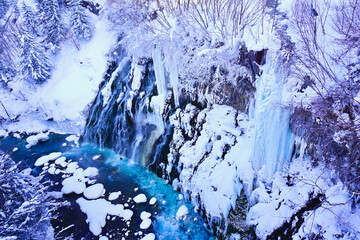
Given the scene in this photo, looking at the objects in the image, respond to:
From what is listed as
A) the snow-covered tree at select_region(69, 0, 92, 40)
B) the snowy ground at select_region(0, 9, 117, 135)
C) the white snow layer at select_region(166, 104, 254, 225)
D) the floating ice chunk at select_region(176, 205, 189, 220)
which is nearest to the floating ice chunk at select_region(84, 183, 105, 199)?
the white snow layer at select_region(166, 104, 254, 225)

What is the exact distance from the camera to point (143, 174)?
912 centimetres

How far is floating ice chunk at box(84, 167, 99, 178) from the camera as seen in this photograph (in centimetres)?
916

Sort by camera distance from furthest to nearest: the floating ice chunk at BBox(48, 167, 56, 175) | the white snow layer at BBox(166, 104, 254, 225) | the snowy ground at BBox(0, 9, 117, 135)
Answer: the snowy ground at BBox(0, 9, 117, 135)
the floating ice chunk at BBox(48, 167, 56, 175)
the white snow layer at BBox(166, 104, 254, 225)

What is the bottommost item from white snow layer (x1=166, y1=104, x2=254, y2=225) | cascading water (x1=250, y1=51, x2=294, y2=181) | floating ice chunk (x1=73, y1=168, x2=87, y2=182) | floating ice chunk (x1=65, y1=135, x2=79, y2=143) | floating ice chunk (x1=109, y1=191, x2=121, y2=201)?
floating ice chunk (x1=109, y1=191, x2=121, y2=201)

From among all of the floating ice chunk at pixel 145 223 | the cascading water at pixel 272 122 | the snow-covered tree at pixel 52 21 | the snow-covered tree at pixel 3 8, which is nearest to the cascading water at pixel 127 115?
the floating ice chunk at pixel 145 223

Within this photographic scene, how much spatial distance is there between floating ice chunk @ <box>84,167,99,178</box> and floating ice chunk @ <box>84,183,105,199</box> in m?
0.89

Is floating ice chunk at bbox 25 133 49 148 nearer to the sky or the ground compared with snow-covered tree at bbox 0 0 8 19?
nearer to the ground

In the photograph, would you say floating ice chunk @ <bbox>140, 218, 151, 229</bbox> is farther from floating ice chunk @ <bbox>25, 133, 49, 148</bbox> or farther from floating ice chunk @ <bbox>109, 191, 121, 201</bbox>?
floating ice chunk @ <bbox>25, 133, 49, 148</bbox>

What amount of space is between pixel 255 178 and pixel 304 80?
117 inches

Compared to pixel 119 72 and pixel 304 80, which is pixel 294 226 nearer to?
pixel 304 80

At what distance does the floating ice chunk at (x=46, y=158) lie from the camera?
10.2 meters

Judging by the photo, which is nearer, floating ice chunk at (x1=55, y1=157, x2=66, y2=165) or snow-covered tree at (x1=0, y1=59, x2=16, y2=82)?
floating ice chunk at (x1=55, y1=157, x2=66, y2=165)

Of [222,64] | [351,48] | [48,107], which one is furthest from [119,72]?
[351,48]

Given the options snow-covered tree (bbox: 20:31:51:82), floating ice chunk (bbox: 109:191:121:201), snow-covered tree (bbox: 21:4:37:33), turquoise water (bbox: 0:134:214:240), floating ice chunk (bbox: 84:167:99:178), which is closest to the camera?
turquoise water (bbox: 0:134:214:240)
